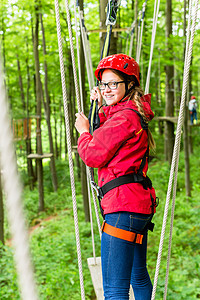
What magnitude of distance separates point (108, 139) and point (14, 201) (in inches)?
32.8

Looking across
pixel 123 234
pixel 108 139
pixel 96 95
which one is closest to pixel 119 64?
pixel 96 95

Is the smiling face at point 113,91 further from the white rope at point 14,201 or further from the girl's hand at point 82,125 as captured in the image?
the white rope at point 14,201

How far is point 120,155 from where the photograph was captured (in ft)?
3.85

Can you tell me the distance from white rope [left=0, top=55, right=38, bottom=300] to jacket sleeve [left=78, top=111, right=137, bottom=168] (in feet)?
2.64

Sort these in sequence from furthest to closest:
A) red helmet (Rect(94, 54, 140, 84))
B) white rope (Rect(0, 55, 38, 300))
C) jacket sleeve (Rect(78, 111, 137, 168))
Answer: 1. red helmet (Rect(94, 54, 140, 84))
2. jacket sleeve (Rect(78, 111, 137, 168))
3. white rope (Rect(0, 55, 38, 300))

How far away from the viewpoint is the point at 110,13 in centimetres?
175

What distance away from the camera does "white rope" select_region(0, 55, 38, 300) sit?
327 millimetres

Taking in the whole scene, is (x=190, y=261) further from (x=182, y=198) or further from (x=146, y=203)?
(x=146, y=203)

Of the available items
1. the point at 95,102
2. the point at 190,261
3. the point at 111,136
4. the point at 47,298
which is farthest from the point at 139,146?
the point at 190,261

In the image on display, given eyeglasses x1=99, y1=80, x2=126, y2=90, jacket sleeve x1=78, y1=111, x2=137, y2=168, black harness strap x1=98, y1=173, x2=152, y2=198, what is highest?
eyeglasses x1=99, y1=80, x2=126, y2=90

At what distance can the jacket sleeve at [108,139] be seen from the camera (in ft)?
3.78

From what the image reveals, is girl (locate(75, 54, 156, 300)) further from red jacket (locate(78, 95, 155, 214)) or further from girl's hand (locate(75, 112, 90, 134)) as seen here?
girl's hand (locate(75, 112, 90, 134))

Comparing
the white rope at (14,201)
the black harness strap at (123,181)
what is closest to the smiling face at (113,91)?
the black harness strap at (123,181)

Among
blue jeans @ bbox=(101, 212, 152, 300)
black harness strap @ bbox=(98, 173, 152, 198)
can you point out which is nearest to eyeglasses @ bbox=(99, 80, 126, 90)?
black harness strap @ bbox=(98, 173, 152, 198)
